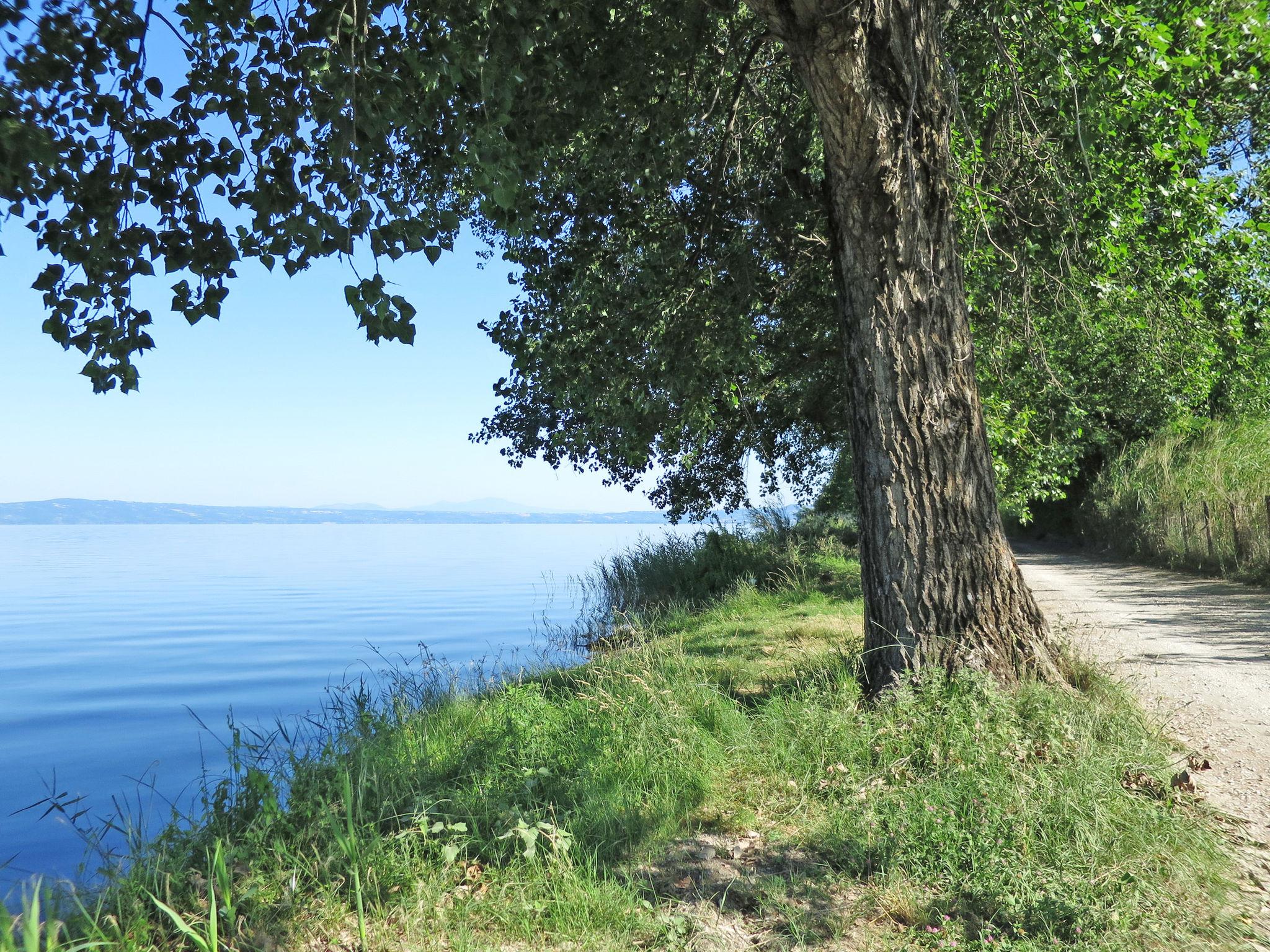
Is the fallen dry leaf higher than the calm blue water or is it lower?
higher

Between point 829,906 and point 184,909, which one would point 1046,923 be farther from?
point 184,909

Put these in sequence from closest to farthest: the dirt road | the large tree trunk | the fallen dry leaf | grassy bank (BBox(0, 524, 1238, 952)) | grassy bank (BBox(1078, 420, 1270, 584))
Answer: grassy bank (BBox(0, 524, 1238, 952)) → the fallen dry leaf → the dirt road → the large tree trunk → grassy bank (BBox(1078, 420, 1270, 584))

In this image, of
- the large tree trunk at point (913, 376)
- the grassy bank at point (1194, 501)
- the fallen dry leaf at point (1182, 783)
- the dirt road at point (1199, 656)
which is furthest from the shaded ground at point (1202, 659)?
the large tree trunk at point (913, 376)

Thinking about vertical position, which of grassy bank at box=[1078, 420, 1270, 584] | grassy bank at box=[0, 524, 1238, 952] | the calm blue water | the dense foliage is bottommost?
the calm blue water

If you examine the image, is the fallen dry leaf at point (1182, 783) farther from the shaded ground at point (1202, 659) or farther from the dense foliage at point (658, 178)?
the dense foliage at point (658, 178)

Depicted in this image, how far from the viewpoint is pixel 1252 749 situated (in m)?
5.70

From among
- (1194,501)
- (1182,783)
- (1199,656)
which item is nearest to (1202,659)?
(1199,656)

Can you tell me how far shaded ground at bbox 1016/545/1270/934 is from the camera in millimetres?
5066

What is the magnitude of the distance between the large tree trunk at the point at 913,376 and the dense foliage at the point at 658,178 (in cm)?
122

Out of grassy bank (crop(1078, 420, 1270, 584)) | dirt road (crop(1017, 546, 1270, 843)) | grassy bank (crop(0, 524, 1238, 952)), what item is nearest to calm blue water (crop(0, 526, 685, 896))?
grassy bank (crop(0, 524, 1238, 952))

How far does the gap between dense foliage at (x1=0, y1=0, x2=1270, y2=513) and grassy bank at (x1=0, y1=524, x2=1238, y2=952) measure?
276cm

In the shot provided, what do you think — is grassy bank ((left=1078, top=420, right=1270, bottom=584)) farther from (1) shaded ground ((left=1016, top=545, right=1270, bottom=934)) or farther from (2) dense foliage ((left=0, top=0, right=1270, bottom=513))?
(2) dense foliage ((left=0, top=0, right=1270, bottom=513))

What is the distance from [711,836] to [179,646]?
13.9m

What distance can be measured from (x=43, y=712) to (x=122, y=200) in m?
8.57
